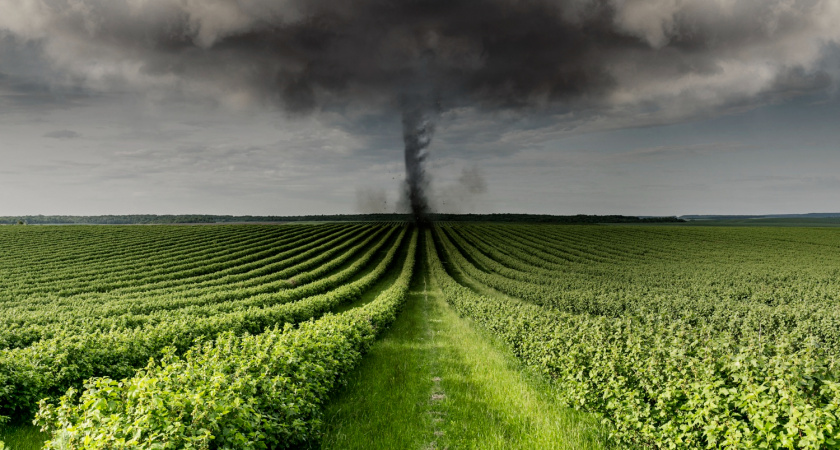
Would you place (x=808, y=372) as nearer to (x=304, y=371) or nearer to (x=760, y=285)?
(x=304, y=371)

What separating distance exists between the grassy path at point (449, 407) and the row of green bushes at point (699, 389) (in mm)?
893

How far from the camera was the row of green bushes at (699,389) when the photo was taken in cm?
576

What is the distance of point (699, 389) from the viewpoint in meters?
7.01

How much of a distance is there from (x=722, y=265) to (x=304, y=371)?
5440 cm

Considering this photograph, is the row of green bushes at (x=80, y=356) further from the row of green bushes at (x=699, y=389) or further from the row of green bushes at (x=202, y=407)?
the row of green bushes at (x=699, y=389)

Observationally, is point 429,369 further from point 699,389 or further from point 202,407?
point 202,407

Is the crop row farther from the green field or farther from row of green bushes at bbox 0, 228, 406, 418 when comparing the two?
row of green bushes at bbox 0, 228, 406, 418

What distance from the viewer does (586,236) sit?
78062 millimetres

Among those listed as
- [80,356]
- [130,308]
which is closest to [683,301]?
[80,356]

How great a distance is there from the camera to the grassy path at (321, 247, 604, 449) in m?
8.91

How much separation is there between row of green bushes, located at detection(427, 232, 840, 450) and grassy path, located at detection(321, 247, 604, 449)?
89 centimetres

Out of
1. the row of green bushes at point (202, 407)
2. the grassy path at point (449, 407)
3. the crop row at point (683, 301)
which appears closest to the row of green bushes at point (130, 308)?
the row of green bushes at point (202, 407)

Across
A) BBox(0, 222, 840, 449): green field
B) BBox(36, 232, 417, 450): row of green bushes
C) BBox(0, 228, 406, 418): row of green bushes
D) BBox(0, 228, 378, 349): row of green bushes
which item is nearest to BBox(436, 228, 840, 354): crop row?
BBox(0, 222, 840, 449): green field

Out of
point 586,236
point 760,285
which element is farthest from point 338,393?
point 586,236
